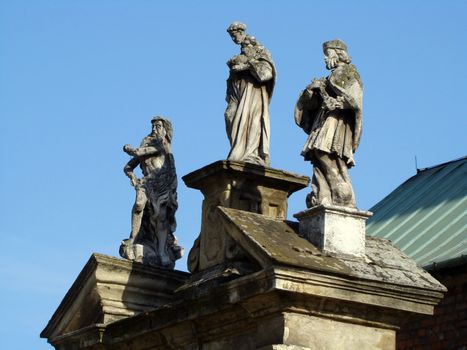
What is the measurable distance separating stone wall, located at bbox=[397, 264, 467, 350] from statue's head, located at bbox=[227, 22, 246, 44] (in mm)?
5195

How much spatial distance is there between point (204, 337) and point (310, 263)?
198cm

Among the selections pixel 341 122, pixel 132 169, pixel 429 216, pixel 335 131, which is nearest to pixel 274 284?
pixel 335 131

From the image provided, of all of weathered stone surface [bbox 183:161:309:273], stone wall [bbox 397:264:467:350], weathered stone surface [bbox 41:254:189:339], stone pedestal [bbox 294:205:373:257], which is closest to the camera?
stone pedestal [bbox 294:205:373:257]

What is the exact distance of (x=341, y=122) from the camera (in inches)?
634

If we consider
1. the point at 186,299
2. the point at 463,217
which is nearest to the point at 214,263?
the point at 186,299

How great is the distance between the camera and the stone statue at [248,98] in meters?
17.4

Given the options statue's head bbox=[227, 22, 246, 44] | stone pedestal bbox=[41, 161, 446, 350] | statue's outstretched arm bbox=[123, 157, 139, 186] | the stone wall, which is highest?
statue's head bbox=[227, 22, 246, 44]

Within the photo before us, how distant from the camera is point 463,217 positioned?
75.9 feet

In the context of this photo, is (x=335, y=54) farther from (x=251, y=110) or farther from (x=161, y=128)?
(x=161, y=128)

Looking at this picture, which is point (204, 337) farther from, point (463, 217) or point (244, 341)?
point (463, 217)

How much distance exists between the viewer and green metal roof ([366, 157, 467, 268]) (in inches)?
872

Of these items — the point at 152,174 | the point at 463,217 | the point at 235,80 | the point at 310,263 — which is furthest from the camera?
the point at 463,217

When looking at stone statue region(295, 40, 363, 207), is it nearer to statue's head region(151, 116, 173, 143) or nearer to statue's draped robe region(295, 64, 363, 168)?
statue's draped robe region(295, 64, 363, 168)

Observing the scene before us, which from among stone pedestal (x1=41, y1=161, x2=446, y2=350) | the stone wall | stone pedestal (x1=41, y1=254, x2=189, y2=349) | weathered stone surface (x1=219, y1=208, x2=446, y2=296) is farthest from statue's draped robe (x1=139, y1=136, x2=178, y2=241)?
the stone wall
